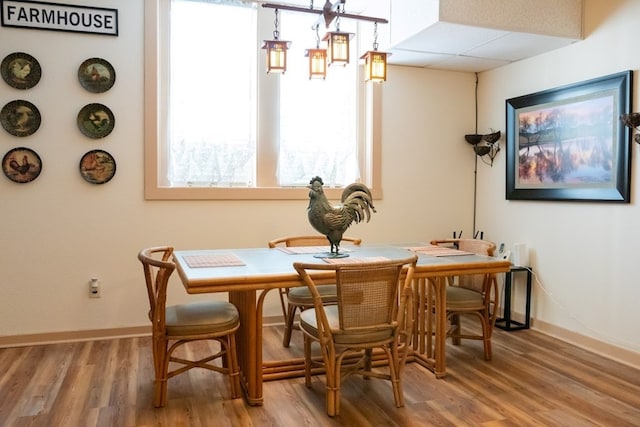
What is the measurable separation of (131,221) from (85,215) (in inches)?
12.4

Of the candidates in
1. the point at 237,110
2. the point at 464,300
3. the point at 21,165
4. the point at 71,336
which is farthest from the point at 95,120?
the point at 464,300

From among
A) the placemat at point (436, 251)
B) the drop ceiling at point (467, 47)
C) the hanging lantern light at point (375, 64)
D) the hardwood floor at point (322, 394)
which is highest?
the drop ceiling at point (467, 47)

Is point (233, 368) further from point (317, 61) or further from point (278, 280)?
point (317, 61)

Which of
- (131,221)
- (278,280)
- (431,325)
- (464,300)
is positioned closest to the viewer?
(278,280)

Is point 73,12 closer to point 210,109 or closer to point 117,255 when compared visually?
point 210,109

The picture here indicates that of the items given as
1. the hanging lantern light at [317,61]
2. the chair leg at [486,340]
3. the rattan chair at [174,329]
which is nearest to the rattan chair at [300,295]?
the rattan chair at [174,329]

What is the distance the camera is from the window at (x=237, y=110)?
12.8 feet

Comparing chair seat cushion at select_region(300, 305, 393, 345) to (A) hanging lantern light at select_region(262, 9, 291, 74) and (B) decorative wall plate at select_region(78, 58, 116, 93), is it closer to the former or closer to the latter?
(A) hanging lantern light at select_region(262, 9, 291, 74)

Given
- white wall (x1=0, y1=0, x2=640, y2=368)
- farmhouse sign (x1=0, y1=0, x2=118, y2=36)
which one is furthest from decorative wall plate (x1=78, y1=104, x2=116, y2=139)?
farmhouse sign (x1=0, y1=0, x2=118, y2=36)

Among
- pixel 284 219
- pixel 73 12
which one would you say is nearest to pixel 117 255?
pixel 284 219

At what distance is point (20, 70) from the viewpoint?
11.5ft

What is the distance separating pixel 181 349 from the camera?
139 inches

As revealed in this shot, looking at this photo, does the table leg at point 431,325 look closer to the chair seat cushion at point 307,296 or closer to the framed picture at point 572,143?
the chair seat cushion at point 307,296

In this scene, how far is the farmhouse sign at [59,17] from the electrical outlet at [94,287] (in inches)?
70.4
